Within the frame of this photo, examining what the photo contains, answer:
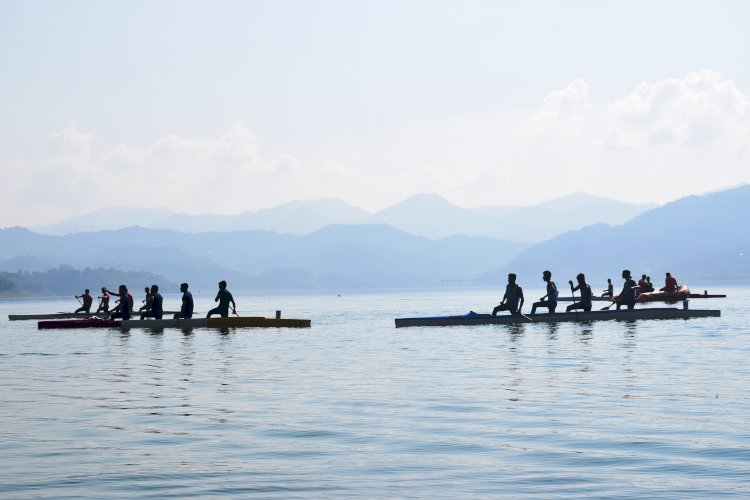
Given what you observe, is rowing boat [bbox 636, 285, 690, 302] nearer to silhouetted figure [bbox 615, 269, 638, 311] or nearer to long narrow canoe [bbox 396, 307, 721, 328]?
long narrow canoe [bbox 396, 307, 721, 328]

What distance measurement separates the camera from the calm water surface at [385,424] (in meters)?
13.1

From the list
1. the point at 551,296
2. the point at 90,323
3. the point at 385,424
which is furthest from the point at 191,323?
the point at 385,424

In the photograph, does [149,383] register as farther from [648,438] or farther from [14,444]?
[648,438]

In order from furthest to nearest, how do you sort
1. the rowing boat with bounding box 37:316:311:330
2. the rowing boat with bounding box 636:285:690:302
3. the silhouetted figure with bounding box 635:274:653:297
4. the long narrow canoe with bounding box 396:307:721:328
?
the silhouetted figure with bounding box 635:274:653:297
the rowing boat with bounding box 636:285:690:302
the rowing boat with bounding box 37:316:311:330
the long narrow canoe with bounding box 396:307:721:328

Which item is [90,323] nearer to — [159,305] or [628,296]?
[159,305]

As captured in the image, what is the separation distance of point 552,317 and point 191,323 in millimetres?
16340

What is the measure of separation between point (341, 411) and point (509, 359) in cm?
1253

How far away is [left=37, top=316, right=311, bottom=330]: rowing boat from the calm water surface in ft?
40.9

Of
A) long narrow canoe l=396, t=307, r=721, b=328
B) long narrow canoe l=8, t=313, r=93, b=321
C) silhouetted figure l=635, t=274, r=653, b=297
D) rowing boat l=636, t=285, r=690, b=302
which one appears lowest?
long narrow canoe l=396, t=307, r=721, b=328

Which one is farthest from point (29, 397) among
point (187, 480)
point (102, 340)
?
point (102, 340)

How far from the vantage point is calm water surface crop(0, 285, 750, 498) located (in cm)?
1309

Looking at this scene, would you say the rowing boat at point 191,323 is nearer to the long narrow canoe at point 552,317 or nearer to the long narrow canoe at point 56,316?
the long narrow canoe at point 56,316

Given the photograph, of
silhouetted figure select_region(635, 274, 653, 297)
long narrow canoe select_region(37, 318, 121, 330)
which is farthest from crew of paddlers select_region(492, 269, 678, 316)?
long narrow canoe select_region(37, 318, 121, 330)

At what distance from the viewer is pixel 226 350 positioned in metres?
37.9
